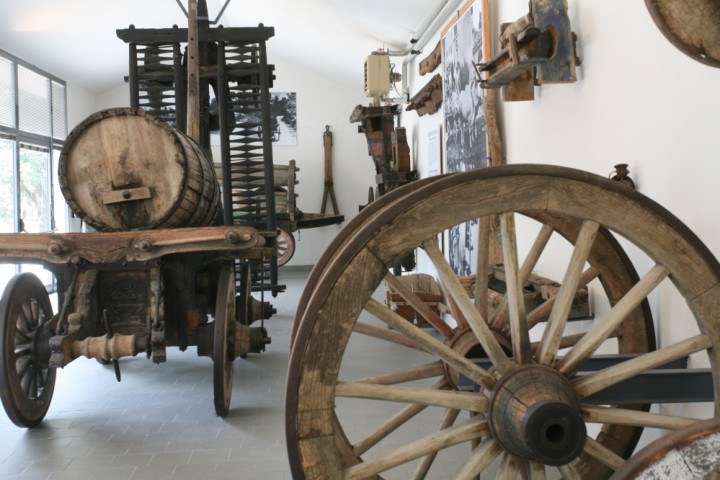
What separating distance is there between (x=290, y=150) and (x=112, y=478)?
11.0 meters

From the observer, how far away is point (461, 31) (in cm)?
562

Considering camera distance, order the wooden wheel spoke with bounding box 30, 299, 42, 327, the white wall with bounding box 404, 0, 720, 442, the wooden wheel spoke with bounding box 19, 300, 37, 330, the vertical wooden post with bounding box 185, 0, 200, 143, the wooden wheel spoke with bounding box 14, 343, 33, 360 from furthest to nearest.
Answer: the vertical wooden post with bounding box 185, 0, 200, 143 → the wooden wheel spoke with bounding box 30, 299, 42, 327 → the wooden wheel spoke with bounding box 19, 300, 37, 330 → the wooden wheel spoke with bounding box 14, 343, 33, 360 → the white wall with bounding box 404, 0, 720, 442

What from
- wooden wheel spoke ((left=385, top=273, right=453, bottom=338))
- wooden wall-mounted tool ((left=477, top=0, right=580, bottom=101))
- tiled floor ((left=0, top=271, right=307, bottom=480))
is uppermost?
wooden wall-mounted tool ((left=477, top=0, right=580, bottom=101))

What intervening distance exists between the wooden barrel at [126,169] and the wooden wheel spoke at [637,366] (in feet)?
10.0

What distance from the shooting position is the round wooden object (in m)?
1.71

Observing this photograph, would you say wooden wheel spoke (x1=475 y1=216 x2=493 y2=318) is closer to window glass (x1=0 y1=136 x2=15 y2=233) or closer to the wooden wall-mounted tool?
the wooden wall-mounted tool

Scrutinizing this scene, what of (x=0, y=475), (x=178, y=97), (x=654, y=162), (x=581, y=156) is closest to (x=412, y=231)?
(x=654, y=162)

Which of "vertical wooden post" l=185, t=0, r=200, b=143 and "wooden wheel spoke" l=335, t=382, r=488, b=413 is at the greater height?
"vertical wooden post" l=185, t=0, r=200, b=143

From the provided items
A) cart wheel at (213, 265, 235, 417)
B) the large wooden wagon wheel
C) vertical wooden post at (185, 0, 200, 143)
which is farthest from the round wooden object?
vertical wooden post at (185, 0, 200, 143)

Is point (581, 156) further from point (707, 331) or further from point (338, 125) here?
point (338, 125)

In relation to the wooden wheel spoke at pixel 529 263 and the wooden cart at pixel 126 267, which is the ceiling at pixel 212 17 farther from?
the wooden wheel spoke at pixel 529 263

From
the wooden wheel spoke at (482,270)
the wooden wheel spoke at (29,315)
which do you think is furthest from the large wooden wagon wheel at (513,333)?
the wooden wheel spoke at (29,315)

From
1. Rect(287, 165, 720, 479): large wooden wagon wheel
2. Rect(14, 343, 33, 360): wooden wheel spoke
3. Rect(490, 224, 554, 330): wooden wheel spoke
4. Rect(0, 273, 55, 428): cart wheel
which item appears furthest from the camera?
Rect(14, 343, 33, 360): wooden wheel spoke

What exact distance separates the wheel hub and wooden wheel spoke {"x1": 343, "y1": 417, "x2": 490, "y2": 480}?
55mm
